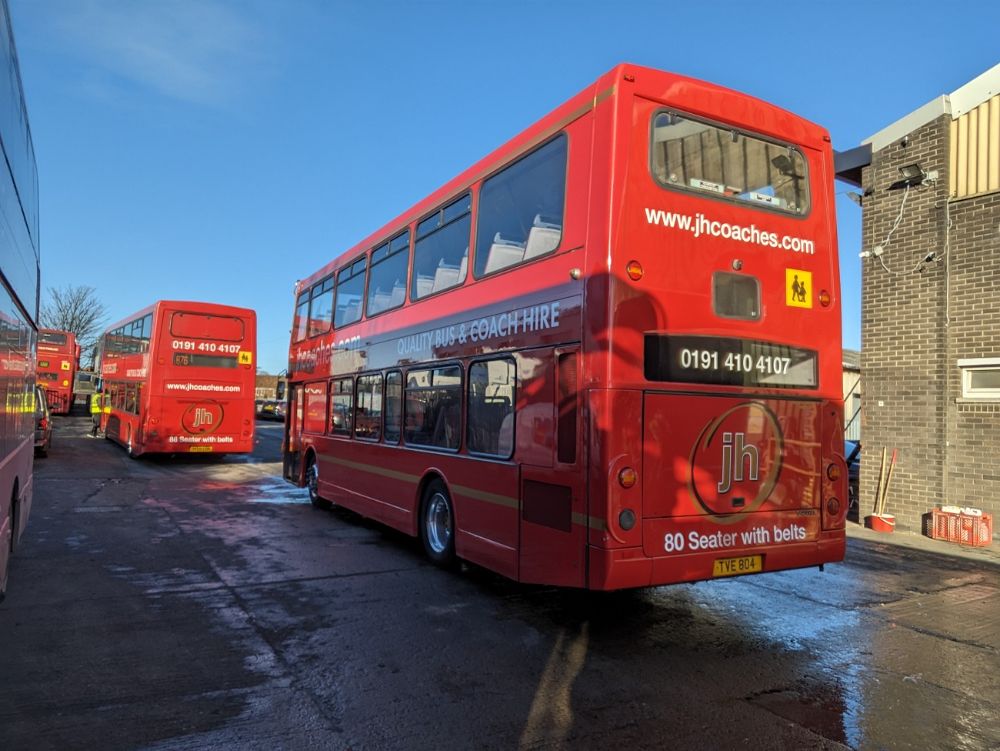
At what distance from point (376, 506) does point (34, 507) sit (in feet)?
18.9

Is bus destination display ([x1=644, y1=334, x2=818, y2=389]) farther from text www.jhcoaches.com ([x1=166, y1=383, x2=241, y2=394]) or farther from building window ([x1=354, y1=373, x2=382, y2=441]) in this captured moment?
text www.jhcoaches.com ([x1=166, y1=383, x2=241, y2=394])

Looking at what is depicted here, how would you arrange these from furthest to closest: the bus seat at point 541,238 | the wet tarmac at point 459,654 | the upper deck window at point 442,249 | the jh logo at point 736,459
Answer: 1. the upper deck window at point 442,249
2. the bus seat at point 541,238
3. the jh logo at point 736,459
4. the wet tarmac at point 459,654

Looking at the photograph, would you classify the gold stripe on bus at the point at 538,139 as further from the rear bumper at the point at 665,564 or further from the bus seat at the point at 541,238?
the rear bumper at the point at 665,564

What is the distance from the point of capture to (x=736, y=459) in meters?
5.27

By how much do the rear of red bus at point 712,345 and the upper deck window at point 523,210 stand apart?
57cm

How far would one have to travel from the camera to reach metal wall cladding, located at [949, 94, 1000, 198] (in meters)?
9.54

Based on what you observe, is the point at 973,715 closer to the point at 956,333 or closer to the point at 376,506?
the point at 376,506

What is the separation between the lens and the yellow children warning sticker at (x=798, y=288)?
5.57 m

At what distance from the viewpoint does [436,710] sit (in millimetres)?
3896

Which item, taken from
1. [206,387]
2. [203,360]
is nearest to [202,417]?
[206,387]

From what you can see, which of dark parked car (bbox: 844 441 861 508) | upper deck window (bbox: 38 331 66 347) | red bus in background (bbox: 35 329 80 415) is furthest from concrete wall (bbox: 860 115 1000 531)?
upper deck window (bbox: 38 331 66 347)

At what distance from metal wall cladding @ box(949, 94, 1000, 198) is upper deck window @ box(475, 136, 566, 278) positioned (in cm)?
746

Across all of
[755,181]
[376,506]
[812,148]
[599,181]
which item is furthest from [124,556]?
[812,148]

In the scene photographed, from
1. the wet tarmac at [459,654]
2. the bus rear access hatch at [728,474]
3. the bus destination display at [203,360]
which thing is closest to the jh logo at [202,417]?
the bus destination display at [203,360]
